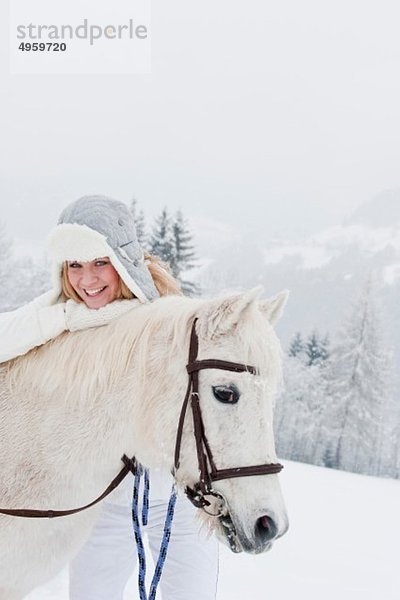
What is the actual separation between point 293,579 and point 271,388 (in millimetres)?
5680

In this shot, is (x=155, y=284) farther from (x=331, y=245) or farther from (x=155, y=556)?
(x=331, y=245)

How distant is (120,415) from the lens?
217 cm

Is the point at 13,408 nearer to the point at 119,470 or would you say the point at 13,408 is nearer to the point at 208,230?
the point at 119,470

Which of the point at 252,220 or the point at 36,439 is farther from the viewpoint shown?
the point at 252,220

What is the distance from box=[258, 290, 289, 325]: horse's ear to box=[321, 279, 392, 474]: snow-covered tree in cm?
2934

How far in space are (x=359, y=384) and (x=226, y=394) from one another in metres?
30.3

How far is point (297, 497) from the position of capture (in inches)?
490

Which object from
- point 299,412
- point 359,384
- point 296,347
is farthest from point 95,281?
point 296,347

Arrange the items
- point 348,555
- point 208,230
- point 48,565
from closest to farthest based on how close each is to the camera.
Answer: point 48,565
point 348,555
point 208,230

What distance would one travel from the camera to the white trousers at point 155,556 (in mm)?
2584

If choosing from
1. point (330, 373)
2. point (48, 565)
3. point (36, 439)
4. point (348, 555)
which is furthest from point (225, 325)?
point (330, 373)

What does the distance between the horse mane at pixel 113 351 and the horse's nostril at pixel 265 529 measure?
1.66ft

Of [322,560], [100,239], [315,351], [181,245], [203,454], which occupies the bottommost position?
[315,351]

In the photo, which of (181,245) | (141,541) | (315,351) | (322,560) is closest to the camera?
(141,541)
